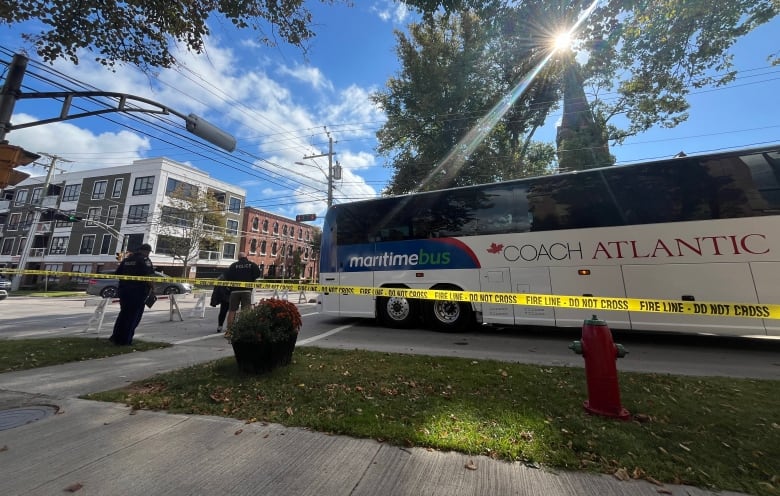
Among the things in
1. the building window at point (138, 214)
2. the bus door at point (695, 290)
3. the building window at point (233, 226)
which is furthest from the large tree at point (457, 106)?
the building window at point (233, 226)

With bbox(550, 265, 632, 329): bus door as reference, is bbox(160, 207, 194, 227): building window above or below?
above

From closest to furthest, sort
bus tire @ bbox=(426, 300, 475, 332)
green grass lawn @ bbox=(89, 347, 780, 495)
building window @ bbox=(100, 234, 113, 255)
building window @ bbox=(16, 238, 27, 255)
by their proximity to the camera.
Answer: green grass lawn @ bbox=(89, 347, 780, 495)
bus tire @ bbox=(426, 300, 475, 332)
building window @ bbox=(100, 234, 113, 255)
building window @ bbox=(16, 238, 27, 255)

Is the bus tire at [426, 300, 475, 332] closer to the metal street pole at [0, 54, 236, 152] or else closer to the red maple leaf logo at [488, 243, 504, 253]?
the red maple leaf logo at [488, 243, 504, 253]

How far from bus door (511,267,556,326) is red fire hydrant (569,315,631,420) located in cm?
477

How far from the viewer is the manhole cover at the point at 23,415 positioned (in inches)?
132

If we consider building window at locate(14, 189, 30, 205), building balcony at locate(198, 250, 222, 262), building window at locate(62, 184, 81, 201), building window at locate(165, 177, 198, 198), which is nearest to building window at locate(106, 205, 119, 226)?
building window at locate(62, 184, 81, 201)

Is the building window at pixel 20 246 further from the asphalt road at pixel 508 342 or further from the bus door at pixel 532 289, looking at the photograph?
the bus door at pixel 532 289

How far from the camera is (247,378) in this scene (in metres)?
4.64

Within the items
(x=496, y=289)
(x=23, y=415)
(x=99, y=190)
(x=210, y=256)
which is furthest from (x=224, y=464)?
(x=99, y=190)

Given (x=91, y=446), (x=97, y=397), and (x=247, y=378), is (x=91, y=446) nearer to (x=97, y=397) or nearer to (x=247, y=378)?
(x=97, y=397)

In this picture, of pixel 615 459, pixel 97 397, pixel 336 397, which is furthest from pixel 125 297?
pixel 615 459

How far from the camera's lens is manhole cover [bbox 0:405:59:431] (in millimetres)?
3350

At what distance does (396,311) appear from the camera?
10180 millimetres

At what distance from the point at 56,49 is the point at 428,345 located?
8.92 meters
